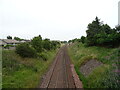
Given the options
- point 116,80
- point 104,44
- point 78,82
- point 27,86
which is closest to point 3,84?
point 27,86

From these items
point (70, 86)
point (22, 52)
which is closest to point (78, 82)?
point (70, 86)

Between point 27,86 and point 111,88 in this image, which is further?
point 27,86

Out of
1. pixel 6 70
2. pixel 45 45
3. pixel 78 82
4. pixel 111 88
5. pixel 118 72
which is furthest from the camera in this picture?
pixel 45 45

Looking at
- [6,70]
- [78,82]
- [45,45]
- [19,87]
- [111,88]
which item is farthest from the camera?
[45,45]

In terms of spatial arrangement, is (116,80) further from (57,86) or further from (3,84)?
(3,84)

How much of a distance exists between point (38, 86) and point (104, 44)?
18.2 meters

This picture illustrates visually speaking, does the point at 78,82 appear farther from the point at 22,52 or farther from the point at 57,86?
the point at 22,52

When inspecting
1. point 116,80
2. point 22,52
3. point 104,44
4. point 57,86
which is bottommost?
point 57,86

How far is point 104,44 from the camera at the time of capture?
2241 cm

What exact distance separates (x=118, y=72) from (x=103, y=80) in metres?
1.59

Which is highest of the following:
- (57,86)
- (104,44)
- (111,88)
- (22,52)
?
(104,44)

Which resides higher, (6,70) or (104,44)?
(104,44)

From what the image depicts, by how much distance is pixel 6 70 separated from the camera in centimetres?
1302

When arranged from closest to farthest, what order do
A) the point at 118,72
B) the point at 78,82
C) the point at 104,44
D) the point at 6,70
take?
the point at 118,72
the point at 78,82
the point at 6,70
the point at 104,44
